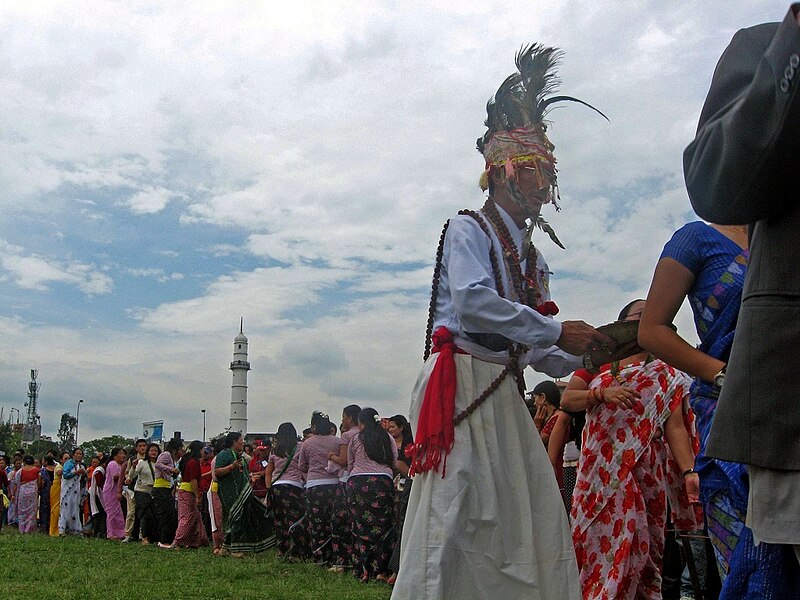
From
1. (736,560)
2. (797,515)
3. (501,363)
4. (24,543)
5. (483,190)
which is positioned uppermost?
(483,190)

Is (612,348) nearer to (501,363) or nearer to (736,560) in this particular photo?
(501,363)

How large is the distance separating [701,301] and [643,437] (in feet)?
7.93

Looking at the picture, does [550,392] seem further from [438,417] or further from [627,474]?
[438,417]

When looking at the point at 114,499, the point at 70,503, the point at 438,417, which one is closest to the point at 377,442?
the point at 438,417

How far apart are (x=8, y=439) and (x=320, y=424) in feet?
202

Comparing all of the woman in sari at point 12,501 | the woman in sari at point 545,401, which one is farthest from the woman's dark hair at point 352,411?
the woman in sari at point 12,501

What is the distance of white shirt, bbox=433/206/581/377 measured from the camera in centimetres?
330

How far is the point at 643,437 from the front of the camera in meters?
4.90

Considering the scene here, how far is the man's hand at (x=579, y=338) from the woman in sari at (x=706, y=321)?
1.96 feet

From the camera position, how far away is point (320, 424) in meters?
11.6

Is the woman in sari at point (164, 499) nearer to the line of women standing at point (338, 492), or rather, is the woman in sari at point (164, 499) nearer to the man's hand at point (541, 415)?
the line of women standing at point (338, 492)

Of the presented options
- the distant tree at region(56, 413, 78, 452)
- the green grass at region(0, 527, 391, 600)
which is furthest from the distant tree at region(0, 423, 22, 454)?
the green grass at region(0, 527, 391, 600)

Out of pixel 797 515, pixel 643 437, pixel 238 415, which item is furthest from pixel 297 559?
pixel 238 415

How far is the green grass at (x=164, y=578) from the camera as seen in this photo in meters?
7.61
